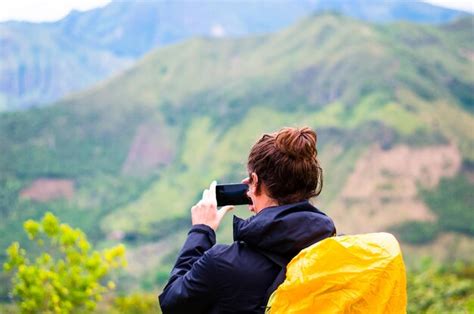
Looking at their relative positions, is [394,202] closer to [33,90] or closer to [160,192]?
[160,192]

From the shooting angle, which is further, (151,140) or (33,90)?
(33,90)

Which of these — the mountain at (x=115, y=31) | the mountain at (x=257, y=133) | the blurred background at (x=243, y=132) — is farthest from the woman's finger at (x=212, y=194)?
the mountain at (x=115, y=31)

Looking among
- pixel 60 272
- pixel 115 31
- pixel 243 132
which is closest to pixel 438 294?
pixel 60 272

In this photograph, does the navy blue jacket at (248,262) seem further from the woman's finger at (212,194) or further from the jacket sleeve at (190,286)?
the woman's finger at (212,194)

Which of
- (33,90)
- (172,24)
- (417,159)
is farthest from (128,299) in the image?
(172,24)

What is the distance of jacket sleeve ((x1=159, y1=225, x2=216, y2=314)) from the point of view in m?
1.71

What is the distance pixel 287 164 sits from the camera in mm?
1720

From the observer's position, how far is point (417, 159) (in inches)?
2051

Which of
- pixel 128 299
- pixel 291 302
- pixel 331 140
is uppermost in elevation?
pixel 291 302

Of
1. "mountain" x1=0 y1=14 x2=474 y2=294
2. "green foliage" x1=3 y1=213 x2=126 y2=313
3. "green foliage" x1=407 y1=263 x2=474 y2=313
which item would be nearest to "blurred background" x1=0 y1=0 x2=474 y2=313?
"mountain" x1=0 y1=14 x2=474 y2=294

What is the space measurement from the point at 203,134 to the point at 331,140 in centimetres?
1684

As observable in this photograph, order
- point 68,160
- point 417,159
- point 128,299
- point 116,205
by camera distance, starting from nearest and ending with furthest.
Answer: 1. point 128,299
2. point 417,159
3. point 116,205
4. point 68,160

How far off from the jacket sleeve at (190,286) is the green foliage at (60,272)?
8.29 ft

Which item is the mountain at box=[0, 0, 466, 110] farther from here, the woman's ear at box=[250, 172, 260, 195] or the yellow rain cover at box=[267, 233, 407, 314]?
the yellow rain cover at box=[267, 233, 407, 314]
